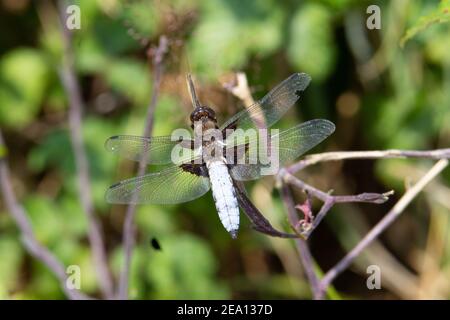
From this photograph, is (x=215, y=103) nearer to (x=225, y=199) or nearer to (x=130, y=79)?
(x=130, y=79)

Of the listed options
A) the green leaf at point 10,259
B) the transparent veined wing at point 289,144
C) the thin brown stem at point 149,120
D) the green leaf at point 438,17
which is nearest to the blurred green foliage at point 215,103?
the green leaf at point 10,259

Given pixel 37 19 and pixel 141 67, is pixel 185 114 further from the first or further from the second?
pixel 37 19

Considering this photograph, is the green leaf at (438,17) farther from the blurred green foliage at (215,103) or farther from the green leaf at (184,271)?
the green leaf at (184,271)

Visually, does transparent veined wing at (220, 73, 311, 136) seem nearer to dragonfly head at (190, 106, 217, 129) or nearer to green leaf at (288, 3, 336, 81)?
dragonfly head at (190, 106, 217, 129)

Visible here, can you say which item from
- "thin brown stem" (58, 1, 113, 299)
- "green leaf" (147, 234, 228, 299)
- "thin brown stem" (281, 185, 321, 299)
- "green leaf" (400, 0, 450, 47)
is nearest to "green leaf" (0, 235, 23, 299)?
"thin brown stem" (58, 1, 113, 299)

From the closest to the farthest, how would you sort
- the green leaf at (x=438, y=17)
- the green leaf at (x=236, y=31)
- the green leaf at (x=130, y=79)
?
1. the green leaf at (x=438, y=17)
2. the green leaf at (x=236, y=31)
3. the green leaf at (x=130, y=79)

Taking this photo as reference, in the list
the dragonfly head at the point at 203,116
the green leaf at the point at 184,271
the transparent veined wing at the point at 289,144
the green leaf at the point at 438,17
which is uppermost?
the green leaf at the point at 438,17

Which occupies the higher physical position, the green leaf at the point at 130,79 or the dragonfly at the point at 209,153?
the green leaf at the point at 130,79
